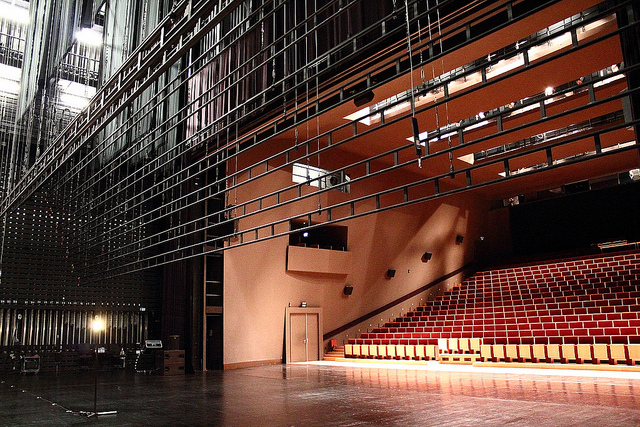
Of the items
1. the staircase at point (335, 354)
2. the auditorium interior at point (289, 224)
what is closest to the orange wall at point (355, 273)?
the auditorium interior at point (289, 224)

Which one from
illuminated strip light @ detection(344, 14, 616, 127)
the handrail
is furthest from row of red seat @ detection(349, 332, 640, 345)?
illuminated strip light @ detection(344, 14, 616, 127)

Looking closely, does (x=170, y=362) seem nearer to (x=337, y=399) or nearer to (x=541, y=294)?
(x=337, y=399)

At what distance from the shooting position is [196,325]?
10891 millimetres

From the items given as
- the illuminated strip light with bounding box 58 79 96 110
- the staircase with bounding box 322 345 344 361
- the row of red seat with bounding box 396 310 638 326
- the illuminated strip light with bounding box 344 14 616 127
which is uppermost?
the illuminated strip light with bounding box 58 79 96 110

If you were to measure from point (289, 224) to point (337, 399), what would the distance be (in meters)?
6.74

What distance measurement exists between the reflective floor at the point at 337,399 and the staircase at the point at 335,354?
3.66 metres

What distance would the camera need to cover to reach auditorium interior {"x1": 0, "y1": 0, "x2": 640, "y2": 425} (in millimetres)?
5328

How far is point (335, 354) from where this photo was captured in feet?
43.3

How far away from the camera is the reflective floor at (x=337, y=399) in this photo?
4625 millimetres

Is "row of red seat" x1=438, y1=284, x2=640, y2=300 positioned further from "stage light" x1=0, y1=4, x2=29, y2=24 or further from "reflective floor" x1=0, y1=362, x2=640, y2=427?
"stage light" x1=0, y1=4, x2=29, y2=24

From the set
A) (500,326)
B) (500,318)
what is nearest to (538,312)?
(500,318)

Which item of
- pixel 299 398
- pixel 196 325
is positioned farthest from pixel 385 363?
pixel 299 398

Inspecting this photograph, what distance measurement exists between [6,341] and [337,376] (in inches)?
258

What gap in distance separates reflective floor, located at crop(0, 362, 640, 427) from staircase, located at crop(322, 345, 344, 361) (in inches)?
144
